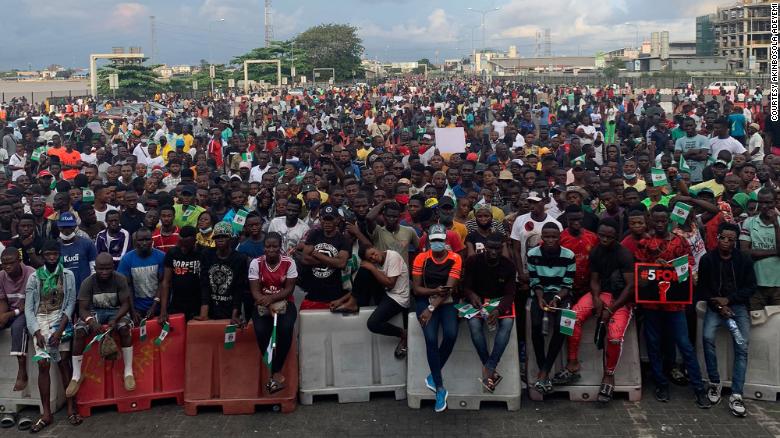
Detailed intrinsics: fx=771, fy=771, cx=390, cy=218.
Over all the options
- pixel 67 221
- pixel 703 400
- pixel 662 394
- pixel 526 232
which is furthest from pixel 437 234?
pixel 67 221

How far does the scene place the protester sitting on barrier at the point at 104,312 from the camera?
24.3 feet

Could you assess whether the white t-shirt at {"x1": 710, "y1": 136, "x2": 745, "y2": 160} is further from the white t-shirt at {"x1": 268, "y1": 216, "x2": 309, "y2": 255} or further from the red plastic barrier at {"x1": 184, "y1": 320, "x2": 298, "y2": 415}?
the red plastic barrier at {"x1": 184, "y1": 320, "x2": 298, "y2": 415}

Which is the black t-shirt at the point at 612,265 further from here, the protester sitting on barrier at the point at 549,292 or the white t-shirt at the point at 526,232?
the white t-shirt at the point at 526,232

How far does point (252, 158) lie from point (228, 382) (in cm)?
914

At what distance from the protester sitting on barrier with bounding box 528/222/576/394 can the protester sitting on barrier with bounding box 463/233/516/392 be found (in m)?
0.31

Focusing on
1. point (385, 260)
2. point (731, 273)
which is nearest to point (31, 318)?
point (385, 260)

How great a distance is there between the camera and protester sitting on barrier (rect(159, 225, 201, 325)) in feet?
25.5

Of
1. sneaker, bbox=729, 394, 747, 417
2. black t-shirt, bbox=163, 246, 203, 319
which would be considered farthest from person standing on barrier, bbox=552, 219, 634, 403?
black t-shirt, bbox=163, 246, 203, 319

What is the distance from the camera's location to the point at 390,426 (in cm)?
712

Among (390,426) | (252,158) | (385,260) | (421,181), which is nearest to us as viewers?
(390,426)

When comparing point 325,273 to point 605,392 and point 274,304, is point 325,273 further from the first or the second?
point 605,392

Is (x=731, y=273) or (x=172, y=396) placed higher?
(x=731, y=273)

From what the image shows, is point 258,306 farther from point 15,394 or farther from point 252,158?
point 252,158

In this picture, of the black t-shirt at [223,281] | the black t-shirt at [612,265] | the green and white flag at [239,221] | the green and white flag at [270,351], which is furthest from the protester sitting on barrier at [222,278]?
the black t-shirt at [612,265]
